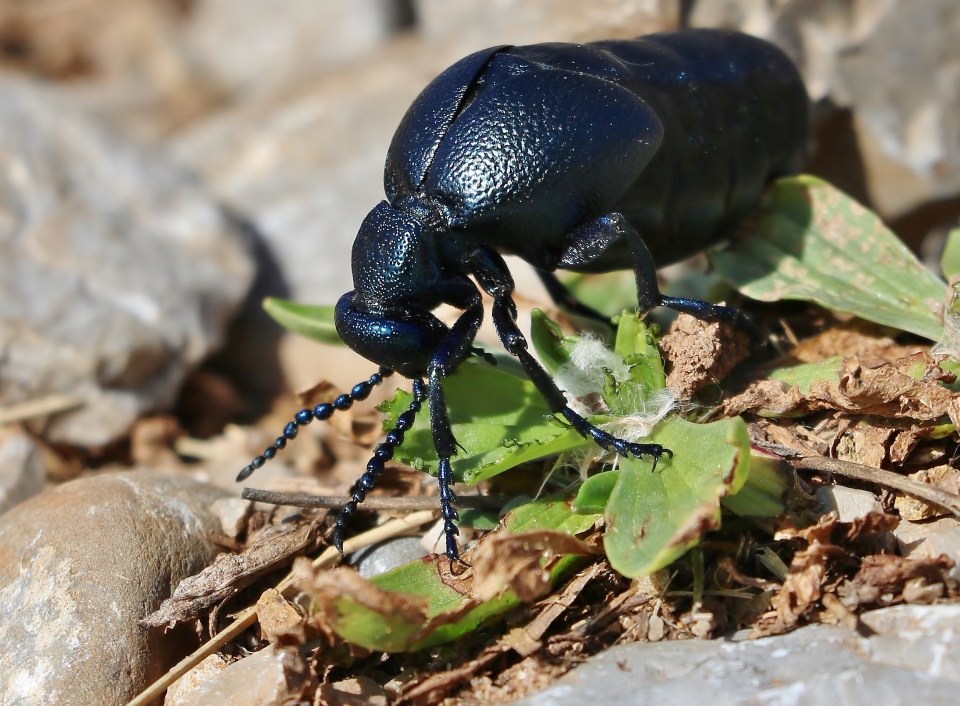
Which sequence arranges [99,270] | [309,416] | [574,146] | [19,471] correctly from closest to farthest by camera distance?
[574,146] < [309,416] < [19,471] < [99,270]

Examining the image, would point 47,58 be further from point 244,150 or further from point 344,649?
point 344,649

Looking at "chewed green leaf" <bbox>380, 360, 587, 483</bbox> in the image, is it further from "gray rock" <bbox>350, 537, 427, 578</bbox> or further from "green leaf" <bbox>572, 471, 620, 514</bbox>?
"gray rock" <bbox>350, 537, 427, 578</bbox>

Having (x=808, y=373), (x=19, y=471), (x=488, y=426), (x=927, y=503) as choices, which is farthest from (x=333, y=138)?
(x=927, y=503)

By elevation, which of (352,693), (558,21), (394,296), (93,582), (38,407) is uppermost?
(558,21)

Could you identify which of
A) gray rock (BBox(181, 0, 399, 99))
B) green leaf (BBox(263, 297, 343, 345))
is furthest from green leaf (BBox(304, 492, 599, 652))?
gray rock (BBox(181, 0, 399, 99))

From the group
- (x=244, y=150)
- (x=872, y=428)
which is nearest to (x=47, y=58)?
(x=244, y=150)

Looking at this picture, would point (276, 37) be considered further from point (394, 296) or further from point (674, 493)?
point (674, 493)
